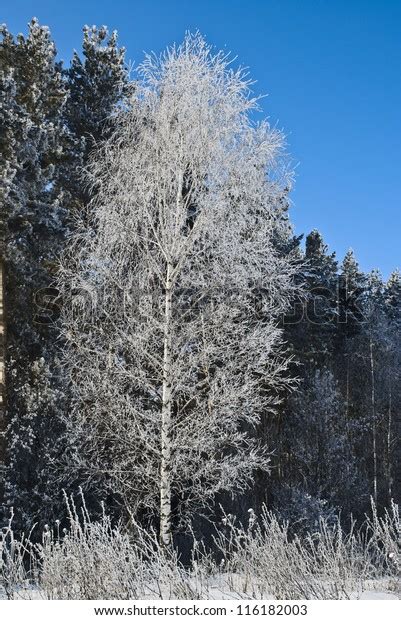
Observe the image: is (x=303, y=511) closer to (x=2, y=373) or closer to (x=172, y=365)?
(x=2, y=373)

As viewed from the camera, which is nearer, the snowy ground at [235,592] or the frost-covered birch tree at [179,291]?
the snowy ground at [235,592]

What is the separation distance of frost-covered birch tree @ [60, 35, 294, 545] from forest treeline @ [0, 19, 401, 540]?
1.56 feet

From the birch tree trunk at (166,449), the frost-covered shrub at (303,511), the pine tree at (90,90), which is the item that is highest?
the pine tree at (90,90)

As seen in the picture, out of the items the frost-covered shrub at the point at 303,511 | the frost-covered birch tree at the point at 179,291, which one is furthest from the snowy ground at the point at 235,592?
the frost-covered shrub at the point at 303,511

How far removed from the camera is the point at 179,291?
9656 mm

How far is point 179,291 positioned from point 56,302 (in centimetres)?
511

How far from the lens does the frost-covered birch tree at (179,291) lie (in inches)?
348

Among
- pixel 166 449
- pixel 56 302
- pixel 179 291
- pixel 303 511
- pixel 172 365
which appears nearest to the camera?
pixel 166 449

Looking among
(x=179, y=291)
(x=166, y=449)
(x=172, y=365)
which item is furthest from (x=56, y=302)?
(x=166, y=449)

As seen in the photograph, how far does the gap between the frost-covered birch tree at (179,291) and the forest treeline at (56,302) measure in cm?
48

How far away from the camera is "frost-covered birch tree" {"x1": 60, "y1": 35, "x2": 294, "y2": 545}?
348 inches

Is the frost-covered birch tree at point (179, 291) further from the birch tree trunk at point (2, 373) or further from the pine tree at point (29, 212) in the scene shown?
the pine tree at point (29, 212)

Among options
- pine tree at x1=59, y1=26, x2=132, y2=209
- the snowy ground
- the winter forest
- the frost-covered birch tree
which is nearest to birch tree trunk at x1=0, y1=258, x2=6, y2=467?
the winter forest
